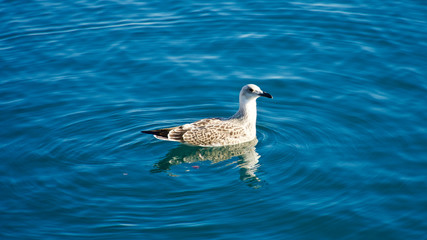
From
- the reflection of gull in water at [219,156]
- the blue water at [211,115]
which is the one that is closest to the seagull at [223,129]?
the reflection of gull in water at [219,156]

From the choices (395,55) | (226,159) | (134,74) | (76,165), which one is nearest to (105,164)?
(76,165)

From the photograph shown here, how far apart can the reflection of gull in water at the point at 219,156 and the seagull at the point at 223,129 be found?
0.15 metres

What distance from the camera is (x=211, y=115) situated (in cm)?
1499

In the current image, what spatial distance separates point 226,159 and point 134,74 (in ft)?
18.0

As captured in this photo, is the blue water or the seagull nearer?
the blue water

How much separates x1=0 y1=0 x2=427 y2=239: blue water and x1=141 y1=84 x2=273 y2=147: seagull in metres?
→ 0.32

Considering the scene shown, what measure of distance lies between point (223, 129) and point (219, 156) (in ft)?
2.26

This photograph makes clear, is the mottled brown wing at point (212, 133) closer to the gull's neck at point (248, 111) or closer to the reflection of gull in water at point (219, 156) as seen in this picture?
the reflection of gull in water at point (219, 156)

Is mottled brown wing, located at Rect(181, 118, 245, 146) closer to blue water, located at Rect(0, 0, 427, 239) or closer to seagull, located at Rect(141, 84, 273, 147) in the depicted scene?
seagull, located at Rect(141, 84, 273, 147)

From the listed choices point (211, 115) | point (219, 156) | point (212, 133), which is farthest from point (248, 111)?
point (211, 115)

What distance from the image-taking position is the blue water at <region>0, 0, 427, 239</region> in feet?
35.6

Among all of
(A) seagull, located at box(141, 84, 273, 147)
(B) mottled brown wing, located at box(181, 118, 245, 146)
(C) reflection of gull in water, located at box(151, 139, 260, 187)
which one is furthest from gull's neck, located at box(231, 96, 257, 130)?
(C) reflection of gull in water, located at box(151, 139, 260, 187)

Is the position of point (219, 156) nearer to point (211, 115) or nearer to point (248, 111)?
point (248, 111)

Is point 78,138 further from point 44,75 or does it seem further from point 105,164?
point 44,75
